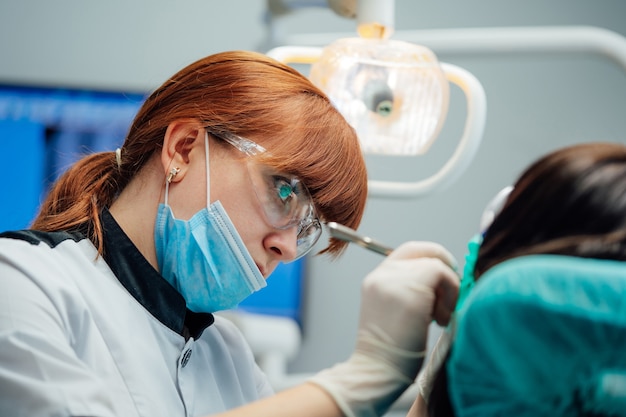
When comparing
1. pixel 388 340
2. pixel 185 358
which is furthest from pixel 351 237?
pixel 185 358

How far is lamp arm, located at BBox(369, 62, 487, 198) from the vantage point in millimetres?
1808

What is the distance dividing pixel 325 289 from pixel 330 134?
166 centimetres

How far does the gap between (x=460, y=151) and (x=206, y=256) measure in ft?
2.22

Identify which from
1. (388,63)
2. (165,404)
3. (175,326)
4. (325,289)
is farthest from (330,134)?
(325,289)

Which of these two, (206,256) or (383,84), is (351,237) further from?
(383,84)

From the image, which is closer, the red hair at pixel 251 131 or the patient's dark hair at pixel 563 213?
the patient's dark hair at pixel 563 213

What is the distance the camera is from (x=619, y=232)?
0.92 m

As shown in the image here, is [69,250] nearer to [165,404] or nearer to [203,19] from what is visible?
[165,404]

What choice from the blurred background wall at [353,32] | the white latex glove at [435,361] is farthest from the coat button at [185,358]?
the blurred background wall at [353,32]

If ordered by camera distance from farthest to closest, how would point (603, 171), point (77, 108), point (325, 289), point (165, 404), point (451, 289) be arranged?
point (325, 289)
point (77, 108)
point (165, 404)
point (451, 289)
point (603, 171)

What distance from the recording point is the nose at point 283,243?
1.51 meters

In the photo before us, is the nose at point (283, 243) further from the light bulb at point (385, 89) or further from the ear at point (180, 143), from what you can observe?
the light bulb at point (385, 89)

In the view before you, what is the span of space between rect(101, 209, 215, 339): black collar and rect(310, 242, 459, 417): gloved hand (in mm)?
532

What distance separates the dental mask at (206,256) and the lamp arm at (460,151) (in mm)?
479
